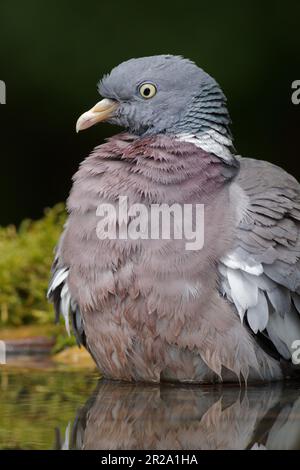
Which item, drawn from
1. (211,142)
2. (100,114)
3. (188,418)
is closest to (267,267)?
(211,142)

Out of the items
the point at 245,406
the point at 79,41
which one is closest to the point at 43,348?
the point at 245,406

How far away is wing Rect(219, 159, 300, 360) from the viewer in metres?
3.67

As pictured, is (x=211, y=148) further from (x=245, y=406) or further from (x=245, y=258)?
(x=245, y=406)

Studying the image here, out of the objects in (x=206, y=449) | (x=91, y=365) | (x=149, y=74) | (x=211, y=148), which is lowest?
(x=91, y=365)

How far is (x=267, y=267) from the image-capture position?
371cm

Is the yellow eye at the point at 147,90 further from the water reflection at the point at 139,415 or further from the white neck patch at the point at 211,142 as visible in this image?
the water reflection at the point at 139,415

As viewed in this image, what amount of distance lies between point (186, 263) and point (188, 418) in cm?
76

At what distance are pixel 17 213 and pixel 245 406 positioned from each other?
5.01 metres

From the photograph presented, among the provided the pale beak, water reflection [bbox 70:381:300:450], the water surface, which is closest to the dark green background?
the pale beak

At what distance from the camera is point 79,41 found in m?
7.26

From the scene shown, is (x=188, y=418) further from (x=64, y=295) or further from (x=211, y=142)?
(x=211, y=142)

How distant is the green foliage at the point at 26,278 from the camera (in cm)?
497

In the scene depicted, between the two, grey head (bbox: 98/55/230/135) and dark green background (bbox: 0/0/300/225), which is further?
dark green background (bbox: 0/0/300/225)

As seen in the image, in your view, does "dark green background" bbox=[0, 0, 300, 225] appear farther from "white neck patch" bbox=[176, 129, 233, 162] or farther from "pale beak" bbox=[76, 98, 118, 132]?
"white neck patch" bbox=[176, 129, 233, 162]
